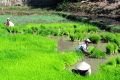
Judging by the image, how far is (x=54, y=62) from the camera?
1238cm

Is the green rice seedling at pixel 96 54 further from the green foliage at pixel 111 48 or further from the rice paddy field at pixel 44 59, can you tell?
the green foliage at pixel 111 48

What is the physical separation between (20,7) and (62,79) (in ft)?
82.4

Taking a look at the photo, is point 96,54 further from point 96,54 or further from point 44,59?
point 44,59

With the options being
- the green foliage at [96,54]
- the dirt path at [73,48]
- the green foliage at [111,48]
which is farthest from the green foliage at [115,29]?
the green foliage at [96,54]

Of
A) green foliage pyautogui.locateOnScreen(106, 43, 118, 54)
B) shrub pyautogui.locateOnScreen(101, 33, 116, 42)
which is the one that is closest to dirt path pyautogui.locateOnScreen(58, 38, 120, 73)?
green foliage pyautogui.locateOnScreen(106, 43, 118, 54)

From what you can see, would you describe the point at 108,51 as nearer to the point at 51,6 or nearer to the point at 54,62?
the point at 54,62

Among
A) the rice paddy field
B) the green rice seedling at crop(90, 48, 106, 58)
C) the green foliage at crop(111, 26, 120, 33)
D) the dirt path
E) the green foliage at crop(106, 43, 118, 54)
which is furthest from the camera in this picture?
the green foliage at crop(111, 26, 120, 33)

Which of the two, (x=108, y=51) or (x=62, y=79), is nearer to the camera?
(x=62, y=79)

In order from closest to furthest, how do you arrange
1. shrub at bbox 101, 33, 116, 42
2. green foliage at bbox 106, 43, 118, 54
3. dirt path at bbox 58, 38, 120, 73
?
1. dirt path at bbox 58, 38, 120, 73
2. green foliage at bbox 106, 43, 118, 54
3. shrub at bbox 101, 33, 116, 42

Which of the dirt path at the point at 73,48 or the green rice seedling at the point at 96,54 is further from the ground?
the green rice seedling at the point at 96,54

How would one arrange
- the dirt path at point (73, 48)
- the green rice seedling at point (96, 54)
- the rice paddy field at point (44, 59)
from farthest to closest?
the green rice seedling at point (96, 54) < the dirt path at point (73, 48) < the rice paddy field at point (44, 59)

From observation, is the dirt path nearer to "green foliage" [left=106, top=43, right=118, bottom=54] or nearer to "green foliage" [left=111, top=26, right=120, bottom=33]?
"green foliage" [left=106, top=43, right=118, bottom=54]

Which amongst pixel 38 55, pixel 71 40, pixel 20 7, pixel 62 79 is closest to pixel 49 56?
pixel 38 55

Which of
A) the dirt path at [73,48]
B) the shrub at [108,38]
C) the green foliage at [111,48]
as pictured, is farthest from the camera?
the shrub at [108,38]
